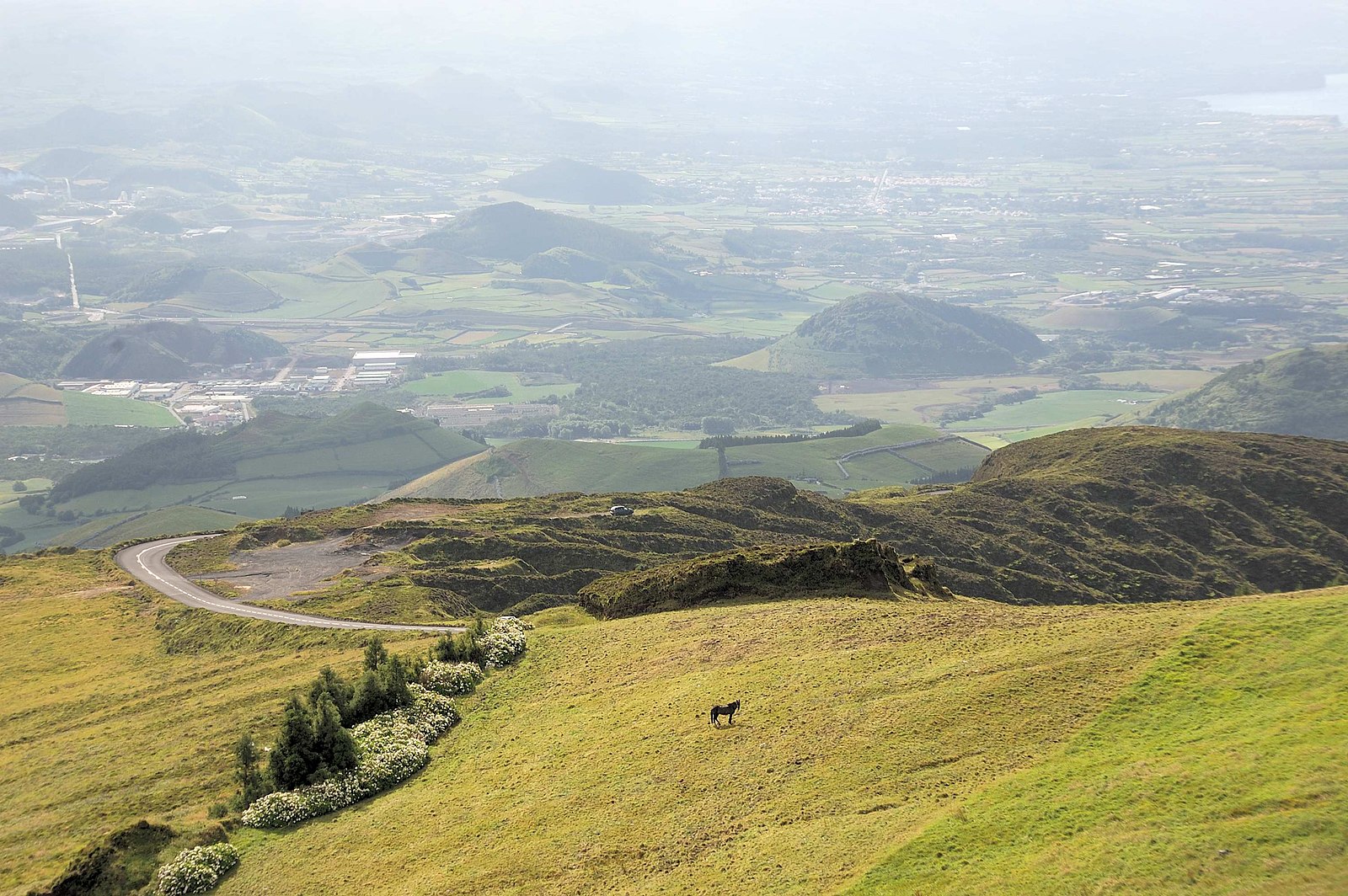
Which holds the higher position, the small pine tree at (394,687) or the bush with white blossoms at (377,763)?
the small pine tree at (394,687)

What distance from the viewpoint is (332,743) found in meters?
43.5

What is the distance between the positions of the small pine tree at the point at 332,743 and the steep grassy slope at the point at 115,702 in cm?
503

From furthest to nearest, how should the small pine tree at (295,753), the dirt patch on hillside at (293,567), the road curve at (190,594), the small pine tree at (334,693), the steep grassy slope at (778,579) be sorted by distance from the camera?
the dirt patch on hillside at (293,567) → the road curve at (190,594) → the steep grassy slope at (778,579) → the small pine tree at (334,693) → the small pine tree at (295,753)

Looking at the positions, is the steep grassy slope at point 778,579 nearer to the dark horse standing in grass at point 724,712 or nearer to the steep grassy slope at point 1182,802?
the dark horse standing in grass at point 724,712

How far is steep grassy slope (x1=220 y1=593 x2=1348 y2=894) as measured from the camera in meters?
30.9

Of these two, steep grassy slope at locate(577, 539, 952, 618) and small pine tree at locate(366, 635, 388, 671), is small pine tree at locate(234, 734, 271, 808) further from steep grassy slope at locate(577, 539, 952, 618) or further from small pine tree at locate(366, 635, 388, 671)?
steep grassy slope at locate(577, 539, 952, 618)

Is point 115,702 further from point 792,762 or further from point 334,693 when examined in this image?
point 792,762

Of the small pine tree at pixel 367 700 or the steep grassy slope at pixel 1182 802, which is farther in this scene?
the small pine tree at pixel 367 700

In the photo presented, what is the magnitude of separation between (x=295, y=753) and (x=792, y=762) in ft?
61.9

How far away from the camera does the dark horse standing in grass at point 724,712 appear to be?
4034 centimetres

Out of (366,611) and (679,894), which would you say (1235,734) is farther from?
(366,611)

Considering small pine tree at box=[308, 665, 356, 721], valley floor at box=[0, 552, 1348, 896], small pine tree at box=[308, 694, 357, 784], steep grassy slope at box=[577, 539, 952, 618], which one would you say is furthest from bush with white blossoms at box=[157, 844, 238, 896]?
steep grassy slope at box=[577, 539, 952, 618]

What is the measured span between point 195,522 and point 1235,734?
169m

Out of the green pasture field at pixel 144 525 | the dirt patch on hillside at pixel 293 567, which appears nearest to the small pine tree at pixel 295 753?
the dirt patch on hillside at pixel 293 567
